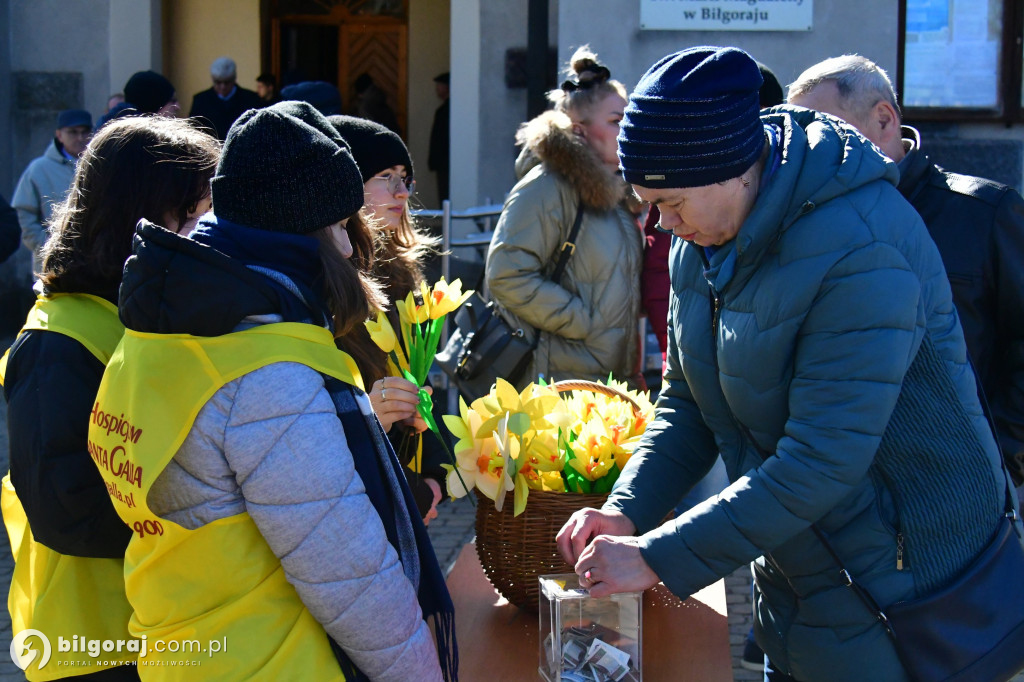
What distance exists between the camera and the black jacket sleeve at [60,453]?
5.76 feet

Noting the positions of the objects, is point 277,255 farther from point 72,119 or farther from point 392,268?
point 72,119

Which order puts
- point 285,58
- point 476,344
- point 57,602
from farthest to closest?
point 285,58, point 476,344, point 57,602

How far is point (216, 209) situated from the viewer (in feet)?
5.37

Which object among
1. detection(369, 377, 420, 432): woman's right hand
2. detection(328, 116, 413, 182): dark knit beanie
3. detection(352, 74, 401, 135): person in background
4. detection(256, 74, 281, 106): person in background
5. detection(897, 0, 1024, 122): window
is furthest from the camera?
detection(352, 74, 401, 135): person in background

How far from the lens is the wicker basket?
2.04 metres

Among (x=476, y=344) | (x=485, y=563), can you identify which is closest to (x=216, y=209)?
(x=485, y=563)

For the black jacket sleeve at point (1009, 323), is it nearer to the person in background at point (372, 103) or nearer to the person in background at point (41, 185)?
the person in background at point (41, 185)

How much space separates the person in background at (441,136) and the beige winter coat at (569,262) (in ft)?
20.1

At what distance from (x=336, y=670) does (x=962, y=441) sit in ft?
3.29

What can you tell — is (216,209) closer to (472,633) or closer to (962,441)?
(472,633)

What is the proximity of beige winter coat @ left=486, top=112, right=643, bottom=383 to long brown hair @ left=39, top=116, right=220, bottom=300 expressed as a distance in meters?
1.78

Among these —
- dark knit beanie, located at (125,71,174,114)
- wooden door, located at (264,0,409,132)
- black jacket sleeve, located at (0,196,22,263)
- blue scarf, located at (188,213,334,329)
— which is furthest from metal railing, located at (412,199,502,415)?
wooden door, located at (264,0,409,132)

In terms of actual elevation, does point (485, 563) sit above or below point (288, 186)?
below

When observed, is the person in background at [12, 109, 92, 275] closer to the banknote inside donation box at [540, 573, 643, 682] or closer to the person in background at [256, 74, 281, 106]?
the person in background at [256, 74, 281, 106]
